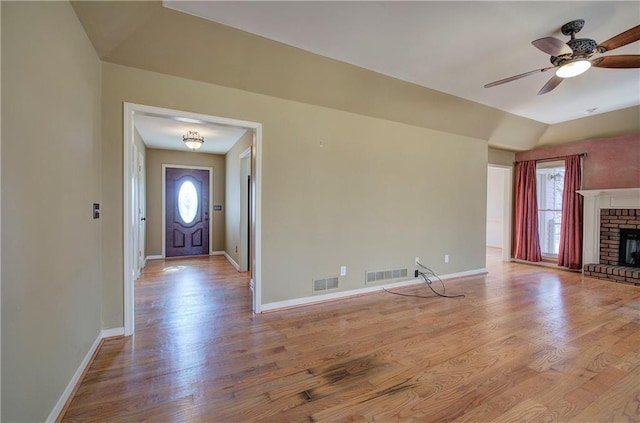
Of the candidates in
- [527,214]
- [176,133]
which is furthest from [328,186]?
[527,214]

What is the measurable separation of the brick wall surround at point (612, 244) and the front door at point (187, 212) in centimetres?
780

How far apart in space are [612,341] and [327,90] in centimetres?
372

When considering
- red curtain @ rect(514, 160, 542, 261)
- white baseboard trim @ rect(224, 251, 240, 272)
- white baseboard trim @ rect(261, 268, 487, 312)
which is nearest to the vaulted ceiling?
red curtain @ rect(514, 160, 542, 261)

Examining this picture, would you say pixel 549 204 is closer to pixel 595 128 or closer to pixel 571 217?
pixel 571 217

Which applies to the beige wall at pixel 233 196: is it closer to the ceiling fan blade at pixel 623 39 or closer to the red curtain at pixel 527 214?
the ceiling fan blade at pixel 623 39

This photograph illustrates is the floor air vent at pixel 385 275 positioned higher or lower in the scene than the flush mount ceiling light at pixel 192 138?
lower

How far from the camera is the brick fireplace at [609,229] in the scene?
4676 millimetres

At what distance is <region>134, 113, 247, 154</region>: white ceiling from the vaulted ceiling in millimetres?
1206

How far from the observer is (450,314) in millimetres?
3215

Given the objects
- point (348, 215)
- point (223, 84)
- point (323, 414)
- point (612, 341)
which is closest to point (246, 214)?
point (348, 215)

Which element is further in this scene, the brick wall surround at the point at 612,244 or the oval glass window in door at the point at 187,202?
the oval glass window in door at the point at 187,202

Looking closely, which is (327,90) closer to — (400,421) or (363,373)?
(363,373)

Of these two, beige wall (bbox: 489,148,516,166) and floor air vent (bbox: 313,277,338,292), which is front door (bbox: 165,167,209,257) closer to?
floor air vent (bbox: 313,277,338,292)

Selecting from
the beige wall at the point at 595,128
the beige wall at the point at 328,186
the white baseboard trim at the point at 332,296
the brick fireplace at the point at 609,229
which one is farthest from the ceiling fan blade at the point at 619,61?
the brick fireplace at the point at 609,229
